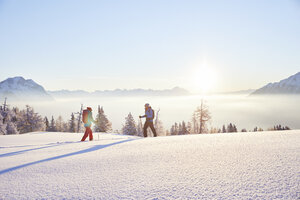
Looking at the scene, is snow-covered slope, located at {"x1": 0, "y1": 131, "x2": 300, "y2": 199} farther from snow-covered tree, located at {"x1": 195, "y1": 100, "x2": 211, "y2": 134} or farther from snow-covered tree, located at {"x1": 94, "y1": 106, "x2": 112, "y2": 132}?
snow-covered tree, located at {"x1": 94, "y1": 106, "x2": 112, "y2": 132}

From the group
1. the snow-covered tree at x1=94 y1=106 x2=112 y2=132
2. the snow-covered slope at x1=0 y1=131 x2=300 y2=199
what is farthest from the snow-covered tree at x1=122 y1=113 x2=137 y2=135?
the snow-covered slope at x1=0 y1=131 x2=300 y2=199

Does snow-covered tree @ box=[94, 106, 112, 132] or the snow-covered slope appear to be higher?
the snow-covered slope

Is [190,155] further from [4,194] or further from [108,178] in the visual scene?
[4,194]

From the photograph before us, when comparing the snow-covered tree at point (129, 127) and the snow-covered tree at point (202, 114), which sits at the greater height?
the snow-covered tree at point (202, 114)

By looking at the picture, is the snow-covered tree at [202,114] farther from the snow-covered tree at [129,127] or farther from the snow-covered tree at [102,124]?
the snow-covered tree at [102,124]

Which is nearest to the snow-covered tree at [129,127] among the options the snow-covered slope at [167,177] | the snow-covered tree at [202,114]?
the snow-covered tree at [202,114]

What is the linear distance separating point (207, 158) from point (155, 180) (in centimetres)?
144

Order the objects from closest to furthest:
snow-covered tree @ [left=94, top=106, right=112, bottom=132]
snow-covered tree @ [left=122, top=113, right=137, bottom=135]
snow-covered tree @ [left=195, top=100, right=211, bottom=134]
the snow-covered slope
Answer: the snow-covered slope
snow-covered tree @ [left=195, top=100, right=211, bottom=134]
snow-covered tree @ [left=122, top=113, right=137, bottom=135]
snow-covered tree @ [left=94, top=106, right=112, bottom=132]

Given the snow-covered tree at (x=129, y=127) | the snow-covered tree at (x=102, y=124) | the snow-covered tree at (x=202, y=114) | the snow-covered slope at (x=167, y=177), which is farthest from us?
the snow-covered tree at (x=102, y=124)

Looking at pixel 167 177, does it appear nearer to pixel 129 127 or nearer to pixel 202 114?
pixel 202 114

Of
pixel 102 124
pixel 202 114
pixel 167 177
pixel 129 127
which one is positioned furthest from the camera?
pixel 102 124

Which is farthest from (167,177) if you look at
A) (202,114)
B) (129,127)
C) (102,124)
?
(102,124)

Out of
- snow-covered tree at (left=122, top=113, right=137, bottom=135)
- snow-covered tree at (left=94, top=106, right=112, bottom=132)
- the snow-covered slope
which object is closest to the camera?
the snow-covered slope

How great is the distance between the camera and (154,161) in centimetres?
374
